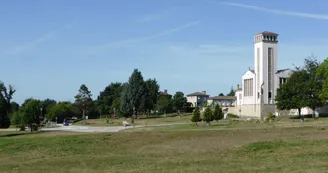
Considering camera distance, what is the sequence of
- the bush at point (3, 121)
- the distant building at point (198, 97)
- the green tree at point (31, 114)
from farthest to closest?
1. the distant building at point (198, 97)
2. the bush at point (3, 121)
3. the green tree at point (31, 114)

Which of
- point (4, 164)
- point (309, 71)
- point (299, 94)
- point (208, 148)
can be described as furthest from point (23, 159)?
point (309, 71)

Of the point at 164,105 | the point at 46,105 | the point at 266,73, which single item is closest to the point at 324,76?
the point at 266,73

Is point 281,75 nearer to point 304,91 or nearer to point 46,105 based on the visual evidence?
point 304,91

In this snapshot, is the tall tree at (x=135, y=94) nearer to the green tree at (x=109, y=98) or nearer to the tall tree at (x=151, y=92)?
the tall tree at (x=151, y=92)

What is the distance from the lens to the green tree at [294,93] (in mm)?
76375

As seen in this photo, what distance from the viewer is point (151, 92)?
4766 inches

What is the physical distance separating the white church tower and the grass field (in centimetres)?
6706

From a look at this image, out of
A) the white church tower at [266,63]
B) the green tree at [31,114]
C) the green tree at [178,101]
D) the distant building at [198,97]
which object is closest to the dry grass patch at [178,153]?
the green tree at [31,114]

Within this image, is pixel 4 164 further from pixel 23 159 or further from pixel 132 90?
pixel 132 90

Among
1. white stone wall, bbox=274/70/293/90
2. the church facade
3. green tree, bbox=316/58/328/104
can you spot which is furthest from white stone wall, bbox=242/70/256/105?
green tree, bbox=316/58/328/104

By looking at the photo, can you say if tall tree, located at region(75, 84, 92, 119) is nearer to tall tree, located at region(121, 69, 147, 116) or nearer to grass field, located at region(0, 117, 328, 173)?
tall tree, located at region(121, 69, 147, 116)

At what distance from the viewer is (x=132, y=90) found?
354 ft

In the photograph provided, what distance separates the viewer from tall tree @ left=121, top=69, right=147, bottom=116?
10800 centimetres

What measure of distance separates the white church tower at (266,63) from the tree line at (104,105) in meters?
25.1
